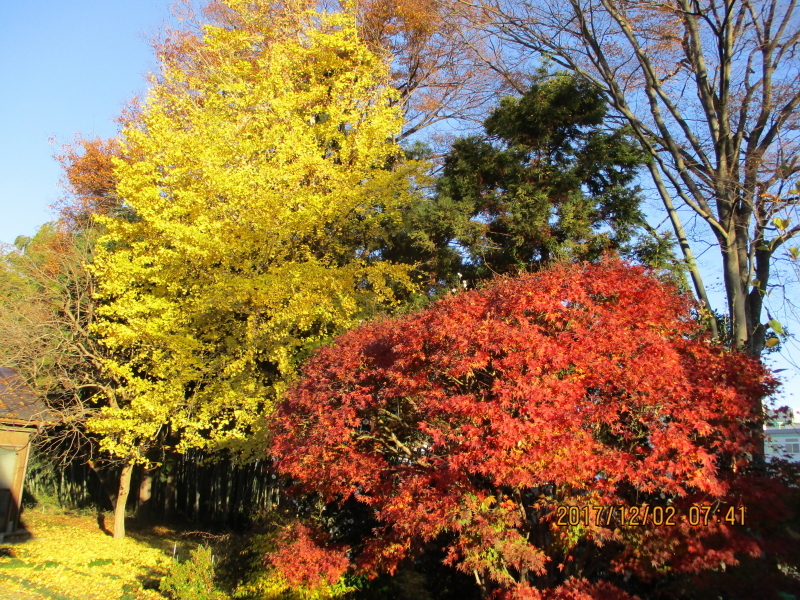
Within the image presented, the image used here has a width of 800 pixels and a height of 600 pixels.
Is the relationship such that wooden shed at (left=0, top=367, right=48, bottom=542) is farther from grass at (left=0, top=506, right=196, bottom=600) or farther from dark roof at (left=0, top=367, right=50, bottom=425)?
grass at (left=0, top=506, right=196, bottom=600)

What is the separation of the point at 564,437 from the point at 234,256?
7.18 meters

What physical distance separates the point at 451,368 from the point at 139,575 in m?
7.01

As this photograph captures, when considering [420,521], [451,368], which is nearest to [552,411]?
[451,368]

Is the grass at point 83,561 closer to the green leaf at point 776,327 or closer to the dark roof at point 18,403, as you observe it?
the dark roof at point 18,403

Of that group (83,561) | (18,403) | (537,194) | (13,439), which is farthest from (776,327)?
(18,403)

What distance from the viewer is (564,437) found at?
450 centimetres

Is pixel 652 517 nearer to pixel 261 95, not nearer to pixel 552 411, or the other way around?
pixel 552 411

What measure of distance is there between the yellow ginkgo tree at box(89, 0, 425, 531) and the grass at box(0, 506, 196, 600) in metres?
1.17

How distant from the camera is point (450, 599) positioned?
7.25m

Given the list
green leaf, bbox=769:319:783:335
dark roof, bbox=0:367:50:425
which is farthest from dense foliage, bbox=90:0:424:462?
green leaf, bbox=769:319:783:335

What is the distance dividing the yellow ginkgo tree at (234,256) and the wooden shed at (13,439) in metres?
2.05

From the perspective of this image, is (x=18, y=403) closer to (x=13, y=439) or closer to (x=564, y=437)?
(x=13, y=439)

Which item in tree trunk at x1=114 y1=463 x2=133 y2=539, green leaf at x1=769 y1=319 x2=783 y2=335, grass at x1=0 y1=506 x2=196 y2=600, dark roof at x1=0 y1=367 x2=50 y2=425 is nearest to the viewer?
green leaf at x1=769 y1=319 x2=783 y2=335

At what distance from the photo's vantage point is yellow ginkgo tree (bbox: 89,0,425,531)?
9617 mm
